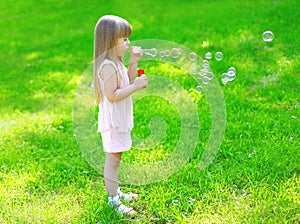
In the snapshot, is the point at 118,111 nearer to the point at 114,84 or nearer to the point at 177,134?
the point at 114,84

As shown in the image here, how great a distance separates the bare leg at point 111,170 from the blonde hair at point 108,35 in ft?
1.90

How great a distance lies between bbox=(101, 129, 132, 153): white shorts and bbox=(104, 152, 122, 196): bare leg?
0.11m

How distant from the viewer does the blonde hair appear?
277 cm

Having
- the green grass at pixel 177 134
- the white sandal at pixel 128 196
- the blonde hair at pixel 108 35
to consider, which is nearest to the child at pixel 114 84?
the blonde hair at pixel 108 35

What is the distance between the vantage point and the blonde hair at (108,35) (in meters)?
2.77

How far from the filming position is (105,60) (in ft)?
9.32

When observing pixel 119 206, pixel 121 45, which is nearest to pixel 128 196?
pixel 119 206

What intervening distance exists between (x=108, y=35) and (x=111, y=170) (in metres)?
0.98

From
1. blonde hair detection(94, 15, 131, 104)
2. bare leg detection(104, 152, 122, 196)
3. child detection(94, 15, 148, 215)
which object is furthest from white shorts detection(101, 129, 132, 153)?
blonde hair detection(94, 15, 131, 104)

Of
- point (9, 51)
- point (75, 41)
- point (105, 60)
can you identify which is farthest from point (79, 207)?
point (9, 51)

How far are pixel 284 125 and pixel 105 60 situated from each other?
1.90 m

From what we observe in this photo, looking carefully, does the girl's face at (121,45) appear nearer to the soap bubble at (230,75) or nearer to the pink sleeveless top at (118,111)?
the pink sleeveless top at (118,111)

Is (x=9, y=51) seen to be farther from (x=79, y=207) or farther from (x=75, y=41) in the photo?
(x=79, y=207)

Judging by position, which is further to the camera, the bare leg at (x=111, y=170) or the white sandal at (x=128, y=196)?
the white sandal at (x=128, y=196)
